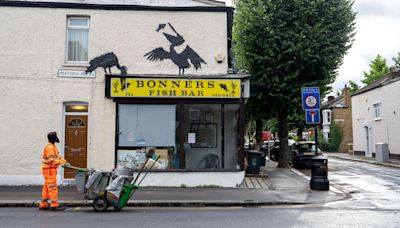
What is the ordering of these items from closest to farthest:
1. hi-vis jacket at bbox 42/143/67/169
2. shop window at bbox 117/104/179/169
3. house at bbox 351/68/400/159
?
hi-vis jacket at bbox 42/143/67/169
shop window at bbox 117/104/179/169
house at bbox 351/68/400/159

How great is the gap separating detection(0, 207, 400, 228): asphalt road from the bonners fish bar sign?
4.77 metres

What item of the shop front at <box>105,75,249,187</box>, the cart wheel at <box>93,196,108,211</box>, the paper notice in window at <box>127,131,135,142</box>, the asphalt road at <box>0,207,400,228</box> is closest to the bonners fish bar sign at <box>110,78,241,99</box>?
the shop front at <box>105,75,249,187</box>

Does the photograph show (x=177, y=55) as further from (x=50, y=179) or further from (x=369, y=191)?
(x=369, y=191)

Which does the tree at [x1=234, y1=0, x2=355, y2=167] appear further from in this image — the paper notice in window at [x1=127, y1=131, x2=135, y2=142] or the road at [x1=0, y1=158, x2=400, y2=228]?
the road at [x1=0, y1=158, x2=400, y2=228]

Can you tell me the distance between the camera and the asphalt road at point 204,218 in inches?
296

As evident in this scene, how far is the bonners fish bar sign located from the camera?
13.3m

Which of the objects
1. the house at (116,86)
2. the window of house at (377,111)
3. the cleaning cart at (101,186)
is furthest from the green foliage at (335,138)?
the cleaning cart at (101,186)

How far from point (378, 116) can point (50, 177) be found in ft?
91.9

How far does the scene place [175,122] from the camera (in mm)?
13719

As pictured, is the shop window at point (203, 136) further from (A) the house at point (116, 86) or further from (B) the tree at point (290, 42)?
(B) the tree at point (290, 42)

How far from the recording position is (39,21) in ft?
44.4

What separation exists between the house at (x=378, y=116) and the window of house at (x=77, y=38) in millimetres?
22124

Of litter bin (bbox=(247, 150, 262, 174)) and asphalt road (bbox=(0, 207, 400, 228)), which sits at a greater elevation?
litter bin (bbox=(247, 150, 262, 174))

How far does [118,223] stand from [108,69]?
7.04 m
